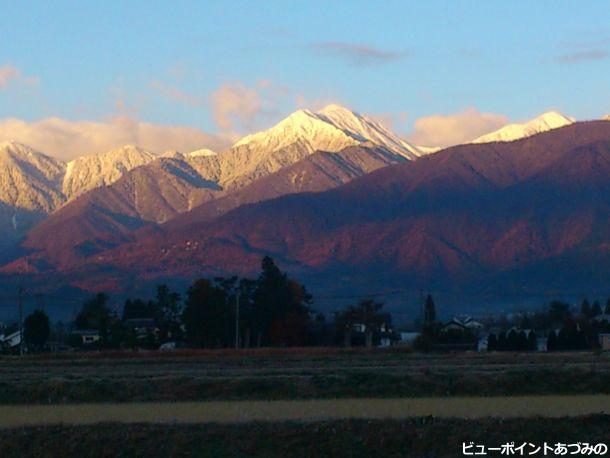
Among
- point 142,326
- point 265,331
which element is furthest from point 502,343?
point 142,326

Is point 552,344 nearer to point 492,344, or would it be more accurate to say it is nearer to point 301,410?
point 492,344

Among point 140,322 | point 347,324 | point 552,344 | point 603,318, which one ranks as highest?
point 140,322

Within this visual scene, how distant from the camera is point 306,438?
894 inches

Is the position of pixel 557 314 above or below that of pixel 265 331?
above

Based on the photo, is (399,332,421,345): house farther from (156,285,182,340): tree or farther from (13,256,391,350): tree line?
(156,285,182,340): tree

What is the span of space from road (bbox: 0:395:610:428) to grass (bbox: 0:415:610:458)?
1.95m

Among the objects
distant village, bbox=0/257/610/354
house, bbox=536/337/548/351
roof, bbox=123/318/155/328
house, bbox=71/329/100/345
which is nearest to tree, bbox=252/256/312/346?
distant village, bbox=0/257/610/354

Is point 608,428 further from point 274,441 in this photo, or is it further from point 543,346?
point 543,346

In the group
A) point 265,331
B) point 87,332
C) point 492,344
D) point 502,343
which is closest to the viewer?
point 492,344

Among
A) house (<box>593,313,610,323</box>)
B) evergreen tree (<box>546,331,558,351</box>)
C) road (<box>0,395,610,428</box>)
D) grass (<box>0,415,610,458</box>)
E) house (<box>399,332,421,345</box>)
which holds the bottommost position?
grass (<box>0,415,610,458</box>)

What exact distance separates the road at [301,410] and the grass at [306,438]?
1.95m

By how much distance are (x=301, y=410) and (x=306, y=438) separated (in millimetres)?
5695

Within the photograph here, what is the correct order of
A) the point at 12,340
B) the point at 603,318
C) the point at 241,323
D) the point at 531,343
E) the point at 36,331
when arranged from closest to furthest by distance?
the point at 531,343
the point at 241,323
the point at 36,331
the point at 12,340
the point at 603,318

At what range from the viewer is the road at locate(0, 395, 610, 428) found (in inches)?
1033
